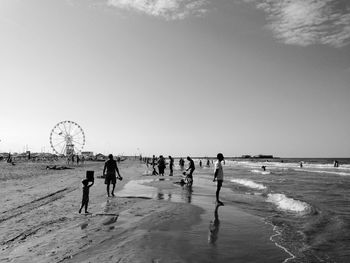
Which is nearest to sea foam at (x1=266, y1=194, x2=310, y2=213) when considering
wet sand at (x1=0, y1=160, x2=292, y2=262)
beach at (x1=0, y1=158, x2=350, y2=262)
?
beach at (x1=0, y1=158, x2=350, y2=262)

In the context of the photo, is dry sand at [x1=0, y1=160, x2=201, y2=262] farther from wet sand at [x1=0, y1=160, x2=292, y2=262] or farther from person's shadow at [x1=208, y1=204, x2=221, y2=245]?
person's shadow at [x1=208, y1=204, x2=221, y2=245]

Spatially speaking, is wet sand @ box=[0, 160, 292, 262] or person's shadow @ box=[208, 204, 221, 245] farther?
person's shadow @ box=[208, 204, 221, 245]

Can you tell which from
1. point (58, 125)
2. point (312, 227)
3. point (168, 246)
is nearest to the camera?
point (168, 246)

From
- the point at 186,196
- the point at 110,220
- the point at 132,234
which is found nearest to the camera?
the point at 132,234

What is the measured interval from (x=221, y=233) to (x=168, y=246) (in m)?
2.13

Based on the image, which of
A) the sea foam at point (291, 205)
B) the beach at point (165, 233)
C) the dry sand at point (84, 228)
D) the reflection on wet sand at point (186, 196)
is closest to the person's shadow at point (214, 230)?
the beach at point (165, 233)

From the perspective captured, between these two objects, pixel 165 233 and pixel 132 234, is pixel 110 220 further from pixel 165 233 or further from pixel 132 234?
pixel 165 233

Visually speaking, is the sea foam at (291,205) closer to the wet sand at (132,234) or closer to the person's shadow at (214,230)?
the wet sand at (132,234)

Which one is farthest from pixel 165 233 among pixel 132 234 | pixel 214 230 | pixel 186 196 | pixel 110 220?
pixel 186 196

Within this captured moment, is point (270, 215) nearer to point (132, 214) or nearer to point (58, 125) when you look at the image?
point (132, 214)

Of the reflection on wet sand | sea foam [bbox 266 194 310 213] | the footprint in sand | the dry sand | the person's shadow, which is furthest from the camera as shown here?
the reflection on wet sand

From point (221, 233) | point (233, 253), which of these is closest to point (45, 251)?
point (233, 253)

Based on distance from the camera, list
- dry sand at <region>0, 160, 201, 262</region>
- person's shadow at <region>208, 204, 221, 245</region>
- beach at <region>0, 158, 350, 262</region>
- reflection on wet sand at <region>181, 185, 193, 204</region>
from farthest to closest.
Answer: reflection on wet sand at <region>181, 185, 193, 204</region>, person's shadow at <region>208, 204, 221, 245</region>, beach at <region>0, 158, 350, 262</region>, dry sand at <region>0, 160, 201, 262</region>

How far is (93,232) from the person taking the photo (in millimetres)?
7719
